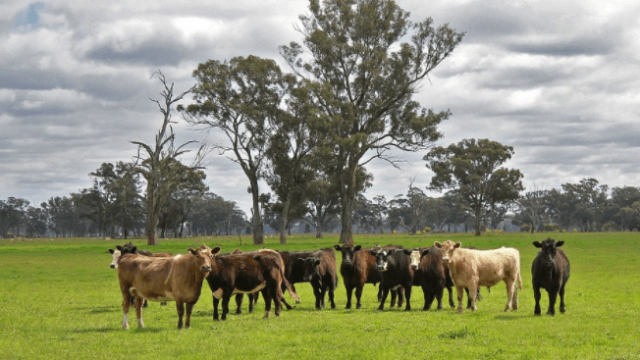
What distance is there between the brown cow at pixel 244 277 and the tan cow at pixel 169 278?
1192mm

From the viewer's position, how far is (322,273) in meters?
17.2

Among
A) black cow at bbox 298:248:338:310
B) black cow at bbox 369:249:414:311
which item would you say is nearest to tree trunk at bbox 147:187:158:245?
black cow at bbox 298:248:338:310

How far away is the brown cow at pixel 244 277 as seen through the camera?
48.0ft

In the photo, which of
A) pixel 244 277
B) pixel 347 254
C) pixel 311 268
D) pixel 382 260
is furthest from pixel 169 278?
pixel 382 260

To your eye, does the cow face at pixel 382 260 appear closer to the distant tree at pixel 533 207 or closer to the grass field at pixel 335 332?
the grass field at pixel 335 332

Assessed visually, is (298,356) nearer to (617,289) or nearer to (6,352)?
(6,352)

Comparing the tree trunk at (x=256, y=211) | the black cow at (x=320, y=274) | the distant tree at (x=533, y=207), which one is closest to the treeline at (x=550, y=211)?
the distant tree at (x=533, y=207)

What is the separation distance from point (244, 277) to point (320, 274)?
2988 millimetres

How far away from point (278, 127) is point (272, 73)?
223 inches

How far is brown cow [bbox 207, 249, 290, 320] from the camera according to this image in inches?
576

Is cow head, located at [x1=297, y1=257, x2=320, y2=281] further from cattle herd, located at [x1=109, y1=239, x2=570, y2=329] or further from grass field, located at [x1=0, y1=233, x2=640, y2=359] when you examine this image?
Answer: grass field, located at [x1=0, y1=233, x2=640, y2=359]

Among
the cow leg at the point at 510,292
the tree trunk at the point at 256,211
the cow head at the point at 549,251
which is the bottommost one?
the cow leg at the point at 510,292

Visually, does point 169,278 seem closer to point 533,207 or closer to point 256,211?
point 256,211

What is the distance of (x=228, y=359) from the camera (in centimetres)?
1009
